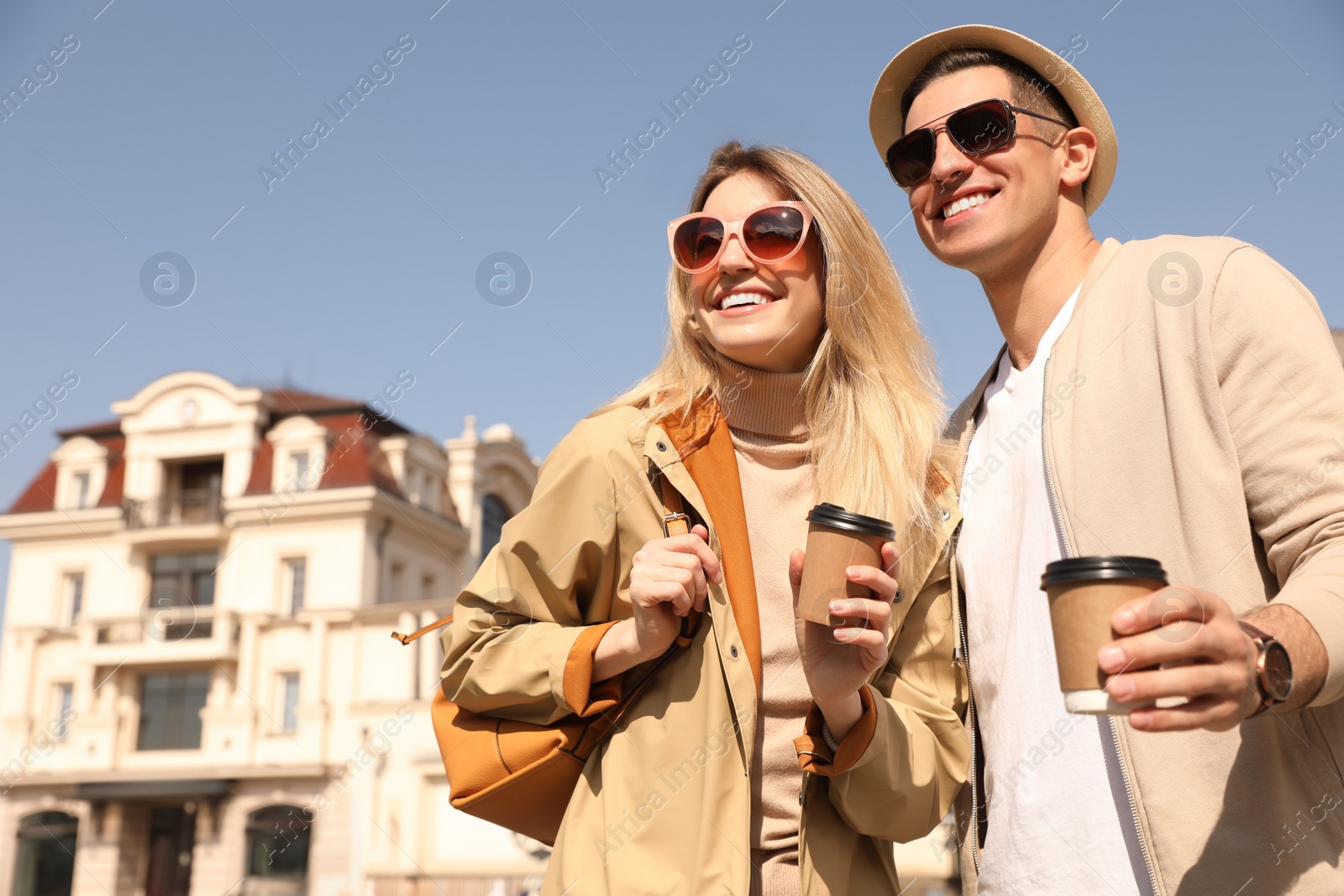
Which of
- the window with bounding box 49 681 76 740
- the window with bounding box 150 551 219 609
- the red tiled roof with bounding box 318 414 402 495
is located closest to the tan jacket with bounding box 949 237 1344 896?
the red tiled roof with bounding box 318 414 402 495

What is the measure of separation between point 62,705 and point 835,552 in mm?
33718

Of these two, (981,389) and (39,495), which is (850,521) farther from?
(39,495)

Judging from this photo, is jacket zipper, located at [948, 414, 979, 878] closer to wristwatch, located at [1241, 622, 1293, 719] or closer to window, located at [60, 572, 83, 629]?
wristwatch, located at [1241, 622, 1293, 719]

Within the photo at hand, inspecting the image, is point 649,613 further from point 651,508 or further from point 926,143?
point 926,143

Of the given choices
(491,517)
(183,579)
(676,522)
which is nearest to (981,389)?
(676,522)

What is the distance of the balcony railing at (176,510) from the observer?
30328 mm

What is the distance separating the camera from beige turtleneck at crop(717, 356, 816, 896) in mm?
2371

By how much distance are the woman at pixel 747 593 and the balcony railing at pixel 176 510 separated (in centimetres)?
3020

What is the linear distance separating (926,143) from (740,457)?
0.98 metres

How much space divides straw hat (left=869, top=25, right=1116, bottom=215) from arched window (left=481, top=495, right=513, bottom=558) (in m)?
31.1

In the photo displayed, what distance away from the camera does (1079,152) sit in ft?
9.43

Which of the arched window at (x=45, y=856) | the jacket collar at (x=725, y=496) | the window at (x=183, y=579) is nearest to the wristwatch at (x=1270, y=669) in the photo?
the jacket collar at (x=725, y=496)

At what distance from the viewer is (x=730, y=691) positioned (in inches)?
90.3

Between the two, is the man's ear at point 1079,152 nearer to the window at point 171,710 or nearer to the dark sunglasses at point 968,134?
the dark sunglasses at point 968,134
